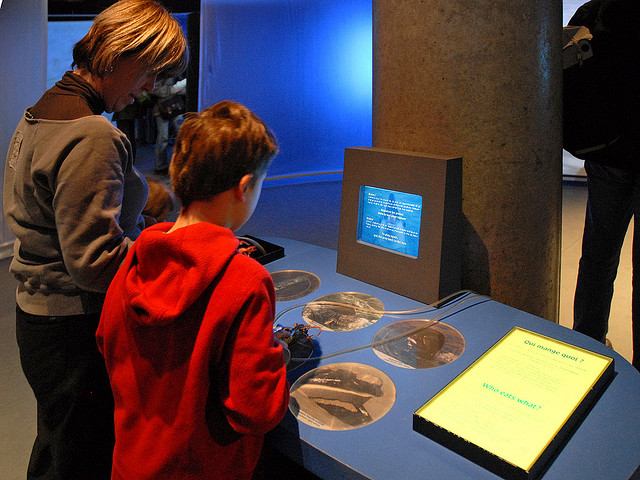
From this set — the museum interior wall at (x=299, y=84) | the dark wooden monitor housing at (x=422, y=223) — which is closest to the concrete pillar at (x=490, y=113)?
the dark wooden monitor housing at (x=422, y=223)

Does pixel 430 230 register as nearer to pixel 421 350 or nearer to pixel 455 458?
pixel 421 350

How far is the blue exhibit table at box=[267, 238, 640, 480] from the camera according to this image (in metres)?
0.89

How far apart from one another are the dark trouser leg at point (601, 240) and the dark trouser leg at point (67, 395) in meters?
1.75

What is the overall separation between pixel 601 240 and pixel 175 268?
1.73 m

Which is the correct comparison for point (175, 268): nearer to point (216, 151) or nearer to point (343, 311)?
point (216, 151)

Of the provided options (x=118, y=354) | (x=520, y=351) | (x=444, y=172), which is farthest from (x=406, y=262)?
(x=118, y=354)

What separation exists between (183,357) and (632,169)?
1.63 metres

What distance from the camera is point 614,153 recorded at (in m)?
1.84

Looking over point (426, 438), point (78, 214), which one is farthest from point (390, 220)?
point (78, 214)

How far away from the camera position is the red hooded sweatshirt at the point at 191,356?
89 cm

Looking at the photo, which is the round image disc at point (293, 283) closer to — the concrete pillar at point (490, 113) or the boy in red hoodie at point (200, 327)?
the concrete pillar at point (490, 113)

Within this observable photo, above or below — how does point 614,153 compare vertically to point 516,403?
above

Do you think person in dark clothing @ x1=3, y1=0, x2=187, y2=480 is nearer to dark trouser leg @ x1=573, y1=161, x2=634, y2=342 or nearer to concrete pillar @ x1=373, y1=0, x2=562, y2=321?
concrete pillar @ x1=373, y1=0, x2=562, y2=321

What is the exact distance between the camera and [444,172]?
1.37 m
